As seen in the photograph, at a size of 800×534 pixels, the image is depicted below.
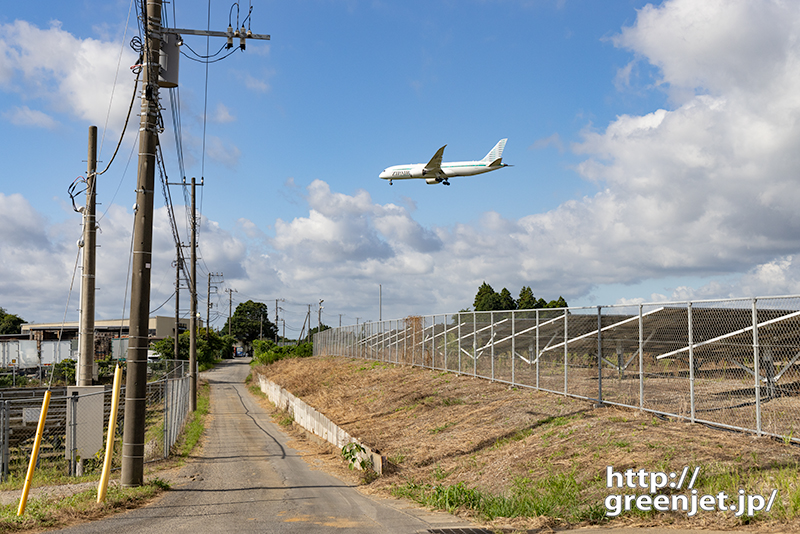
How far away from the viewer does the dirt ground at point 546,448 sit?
24.3ft

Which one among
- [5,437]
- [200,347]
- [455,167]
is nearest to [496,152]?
[455,167]

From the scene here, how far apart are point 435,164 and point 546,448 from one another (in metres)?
18.2

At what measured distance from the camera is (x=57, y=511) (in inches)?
327

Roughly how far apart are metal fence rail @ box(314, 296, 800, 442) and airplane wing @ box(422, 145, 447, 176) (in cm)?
917

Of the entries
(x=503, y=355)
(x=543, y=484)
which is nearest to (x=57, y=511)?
(x=543, y=484)

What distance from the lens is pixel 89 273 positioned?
59.3 ft

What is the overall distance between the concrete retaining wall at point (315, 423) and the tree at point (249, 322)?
317 feet

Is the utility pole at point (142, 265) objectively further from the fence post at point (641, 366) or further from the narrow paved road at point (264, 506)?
the fence post at point (641, 366)

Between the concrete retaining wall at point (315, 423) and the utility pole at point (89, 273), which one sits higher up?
the utility pole at point (89, 273)

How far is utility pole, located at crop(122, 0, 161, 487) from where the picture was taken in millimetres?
10594

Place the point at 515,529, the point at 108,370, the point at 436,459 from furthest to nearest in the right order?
the point at 108,370 → the point at 436,459 → the point at 515,529

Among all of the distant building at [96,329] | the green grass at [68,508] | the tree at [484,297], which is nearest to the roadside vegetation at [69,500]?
the green grass at [68,508]

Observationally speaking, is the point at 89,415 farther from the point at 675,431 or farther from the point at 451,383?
the point at 675,431

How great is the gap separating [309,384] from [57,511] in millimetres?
23150
